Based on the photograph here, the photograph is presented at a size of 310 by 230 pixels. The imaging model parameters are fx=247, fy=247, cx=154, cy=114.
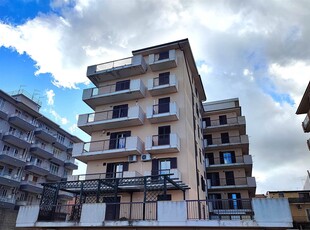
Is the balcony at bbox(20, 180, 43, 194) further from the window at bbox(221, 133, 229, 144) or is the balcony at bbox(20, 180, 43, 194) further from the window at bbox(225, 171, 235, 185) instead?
the window at bbox(221, 133, 229, 144)

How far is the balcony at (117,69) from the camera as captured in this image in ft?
83.5

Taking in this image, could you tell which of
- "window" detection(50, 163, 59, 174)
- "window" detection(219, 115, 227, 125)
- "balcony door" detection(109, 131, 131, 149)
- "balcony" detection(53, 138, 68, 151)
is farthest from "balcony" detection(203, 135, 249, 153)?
"window" detection(50, 163, 59, 174)

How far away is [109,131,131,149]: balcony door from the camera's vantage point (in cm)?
2302

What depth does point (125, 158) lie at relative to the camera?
891 inches

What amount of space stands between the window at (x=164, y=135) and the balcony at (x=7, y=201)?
2455 cm

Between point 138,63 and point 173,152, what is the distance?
32.3ft

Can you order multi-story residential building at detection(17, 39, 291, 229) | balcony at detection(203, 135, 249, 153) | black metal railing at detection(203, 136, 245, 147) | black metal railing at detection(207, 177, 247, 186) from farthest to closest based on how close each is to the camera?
black metal railing at detection(203, 136, 245, 147), balcony at detection(203, 135, 249, 153), black metal railing at detection(207, 177, 247, 186), multi-story residential building at detection(17, 39, 291, 229)

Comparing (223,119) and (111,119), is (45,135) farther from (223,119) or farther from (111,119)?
(223,119)

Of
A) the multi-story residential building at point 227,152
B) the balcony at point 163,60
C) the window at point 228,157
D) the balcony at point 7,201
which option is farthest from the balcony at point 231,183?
the balcony at point 7,201

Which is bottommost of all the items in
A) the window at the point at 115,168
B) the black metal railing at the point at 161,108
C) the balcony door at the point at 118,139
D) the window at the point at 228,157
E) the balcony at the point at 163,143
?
the window at the point at 115,168

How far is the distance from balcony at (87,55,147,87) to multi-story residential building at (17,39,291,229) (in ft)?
0.34

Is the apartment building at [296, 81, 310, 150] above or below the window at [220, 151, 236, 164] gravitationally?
above

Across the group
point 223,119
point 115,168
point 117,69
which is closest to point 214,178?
point 223,119

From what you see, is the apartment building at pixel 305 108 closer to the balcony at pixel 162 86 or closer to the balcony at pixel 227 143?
the balcony at pixel 227 143
